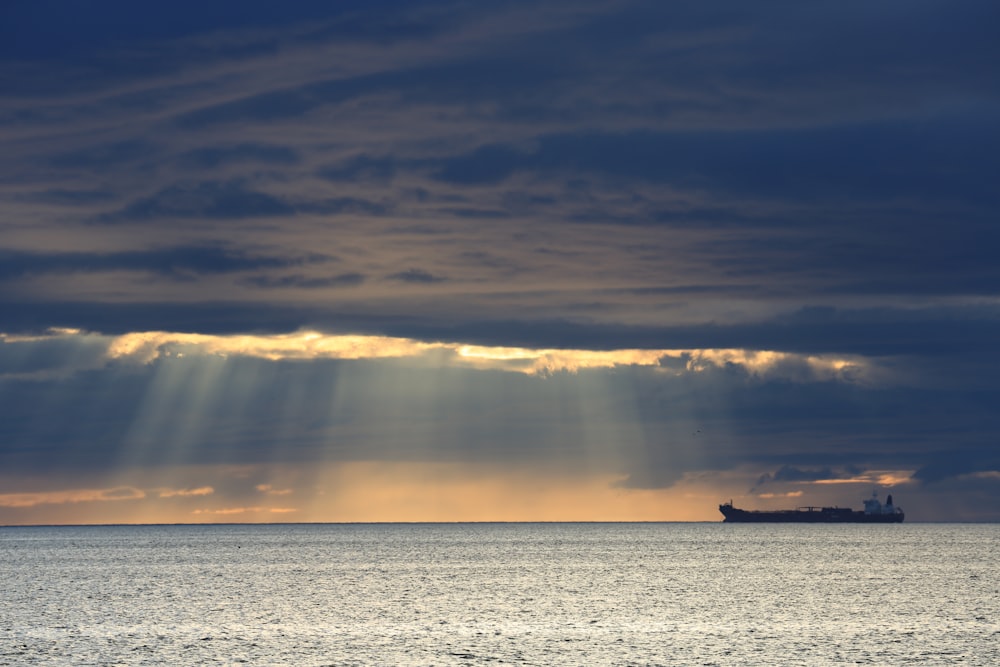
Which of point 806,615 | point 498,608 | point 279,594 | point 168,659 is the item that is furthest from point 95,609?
point 806,615

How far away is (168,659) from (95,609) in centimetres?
5192

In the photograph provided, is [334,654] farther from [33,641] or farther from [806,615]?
[806,615]

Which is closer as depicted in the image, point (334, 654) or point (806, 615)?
point (334, 654)

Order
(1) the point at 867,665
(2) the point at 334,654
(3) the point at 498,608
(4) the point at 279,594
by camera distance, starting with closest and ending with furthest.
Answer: (1) the point at 867,665 < (2) the point at 334,654 < (3) the point at 498,608 < (4) the point at 279,594

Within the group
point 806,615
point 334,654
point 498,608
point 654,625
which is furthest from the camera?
point 498,608

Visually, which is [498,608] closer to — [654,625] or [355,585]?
[654,625]

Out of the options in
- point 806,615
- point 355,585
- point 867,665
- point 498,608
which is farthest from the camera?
point 355,585

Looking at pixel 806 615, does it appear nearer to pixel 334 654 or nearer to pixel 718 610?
pixel 718 610

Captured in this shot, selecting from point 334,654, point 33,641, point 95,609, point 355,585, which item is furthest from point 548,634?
point 355,585

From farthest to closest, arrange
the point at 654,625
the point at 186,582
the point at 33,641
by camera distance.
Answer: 1. the point at 186,582
2. the point at 654,625
3. the point at 33,641

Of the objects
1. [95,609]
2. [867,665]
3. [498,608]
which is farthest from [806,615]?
[95,609]

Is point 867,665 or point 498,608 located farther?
point 498,608

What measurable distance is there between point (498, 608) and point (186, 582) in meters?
77.9

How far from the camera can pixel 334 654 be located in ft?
305
